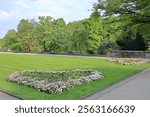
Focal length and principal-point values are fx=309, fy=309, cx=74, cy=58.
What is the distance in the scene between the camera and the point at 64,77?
1612cm

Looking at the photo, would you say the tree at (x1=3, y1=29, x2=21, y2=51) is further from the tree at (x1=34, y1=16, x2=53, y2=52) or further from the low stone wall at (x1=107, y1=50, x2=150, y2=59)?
the low stone wall at (x1=107, y1=50, x2=150, y2=59)

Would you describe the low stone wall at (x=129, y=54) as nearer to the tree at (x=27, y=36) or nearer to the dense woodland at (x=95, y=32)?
the dense woodland at (x=95, y=32)

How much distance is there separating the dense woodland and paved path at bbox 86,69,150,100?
953cm

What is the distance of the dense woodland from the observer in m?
26.1

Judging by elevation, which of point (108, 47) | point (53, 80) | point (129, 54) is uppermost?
point (108, 47)

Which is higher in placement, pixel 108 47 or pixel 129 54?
pixel 108 47

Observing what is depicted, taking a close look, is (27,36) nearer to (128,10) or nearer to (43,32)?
(43,32)

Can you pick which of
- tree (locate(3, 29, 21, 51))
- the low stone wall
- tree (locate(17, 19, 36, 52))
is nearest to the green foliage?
the low stone wall

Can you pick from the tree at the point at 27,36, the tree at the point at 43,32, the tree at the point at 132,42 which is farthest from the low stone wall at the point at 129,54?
the tree at the point at 27,36

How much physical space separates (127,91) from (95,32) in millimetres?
46736

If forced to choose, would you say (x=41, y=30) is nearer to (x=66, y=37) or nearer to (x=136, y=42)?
(x=66, y=37)

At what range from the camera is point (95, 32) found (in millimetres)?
60031

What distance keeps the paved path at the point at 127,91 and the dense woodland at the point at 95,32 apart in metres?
9.53

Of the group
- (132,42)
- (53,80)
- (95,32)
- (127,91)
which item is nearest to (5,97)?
(53,80)
